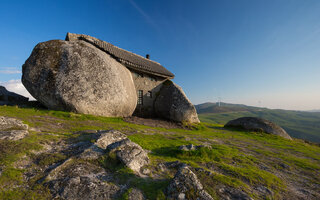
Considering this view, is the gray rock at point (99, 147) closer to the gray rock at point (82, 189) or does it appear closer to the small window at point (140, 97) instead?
the gray rock at point (82, 189)

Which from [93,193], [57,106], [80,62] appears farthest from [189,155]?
[80,62]

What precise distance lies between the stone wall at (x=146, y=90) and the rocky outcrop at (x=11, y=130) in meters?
13.5

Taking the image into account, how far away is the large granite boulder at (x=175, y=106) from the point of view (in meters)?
17.5

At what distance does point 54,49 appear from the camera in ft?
40.3

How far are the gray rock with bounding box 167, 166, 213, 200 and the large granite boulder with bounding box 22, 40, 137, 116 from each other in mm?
10909

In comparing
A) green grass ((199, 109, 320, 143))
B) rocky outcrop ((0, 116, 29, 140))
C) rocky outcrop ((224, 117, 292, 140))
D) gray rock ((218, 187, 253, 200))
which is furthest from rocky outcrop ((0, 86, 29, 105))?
green grass ((199, 109, 320, 143))

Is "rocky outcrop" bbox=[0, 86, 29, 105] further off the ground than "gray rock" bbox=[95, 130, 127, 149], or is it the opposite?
"rocky outcrop" bbox=[0, 86, 29, 105]

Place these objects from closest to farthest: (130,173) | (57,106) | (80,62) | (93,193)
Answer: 1. (93,193)
2. (130,173)
3. (57,106)
4. (80,62)

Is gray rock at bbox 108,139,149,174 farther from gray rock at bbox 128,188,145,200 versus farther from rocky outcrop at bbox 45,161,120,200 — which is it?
gray rock at bbox 128,188,145,200

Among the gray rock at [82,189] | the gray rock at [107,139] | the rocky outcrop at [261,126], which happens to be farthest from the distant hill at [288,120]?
the gray rock at [82,189]

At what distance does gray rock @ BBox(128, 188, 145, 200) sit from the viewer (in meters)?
2.56

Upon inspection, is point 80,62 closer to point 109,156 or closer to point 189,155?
point 109,156

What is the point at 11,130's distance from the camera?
15.3 feet

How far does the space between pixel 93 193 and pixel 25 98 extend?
17.2m
